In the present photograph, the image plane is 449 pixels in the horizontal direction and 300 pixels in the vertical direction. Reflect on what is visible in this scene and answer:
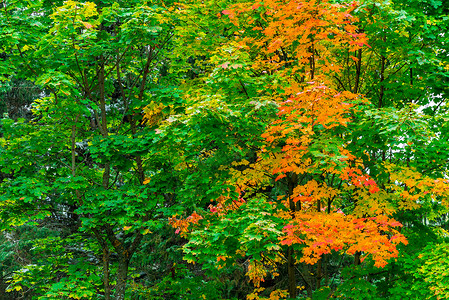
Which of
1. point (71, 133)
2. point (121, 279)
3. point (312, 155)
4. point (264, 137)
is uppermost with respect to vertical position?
point (264, 137)

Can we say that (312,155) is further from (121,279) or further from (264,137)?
(121,279)

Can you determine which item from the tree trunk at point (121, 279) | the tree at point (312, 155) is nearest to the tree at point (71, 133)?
the tree trunk at point (121, 279)

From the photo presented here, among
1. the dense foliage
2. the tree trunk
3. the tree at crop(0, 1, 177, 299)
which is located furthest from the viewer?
the tree trunk

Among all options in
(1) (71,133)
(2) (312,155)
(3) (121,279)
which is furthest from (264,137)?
(1) (71,133)

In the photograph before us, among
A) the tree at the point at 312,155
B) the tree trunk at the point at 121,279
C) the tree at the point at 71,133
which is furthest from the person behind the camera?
the tree trunk at the point at 121,279

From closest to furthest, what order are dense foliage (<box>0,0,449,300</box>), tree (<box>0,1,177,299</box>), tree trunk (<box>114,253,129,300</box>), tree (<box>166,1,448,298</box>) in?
tree (<box>166,1,448,298</box>) → dense foliage (<box>0,0,449,300</box>) → tree (<box>0,1,177,299</box>) → tree trunk (<box>114,253,129,300</box>)

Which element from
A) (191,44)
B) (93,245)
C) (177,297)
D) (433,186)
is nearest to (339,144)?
(433,186)

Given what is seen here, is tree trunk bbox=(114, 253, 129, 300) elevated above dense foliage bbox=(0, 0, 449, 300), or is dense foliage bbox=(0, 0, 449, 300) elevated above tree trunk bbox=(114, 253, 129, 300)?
dense foliage bbox=(0, 0, 449, 300)

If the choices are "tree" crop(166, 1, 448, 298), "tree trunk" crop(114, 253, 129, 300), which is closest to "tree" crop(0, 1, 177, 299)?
"tree trunk" crop(114, 253, 129, 300)

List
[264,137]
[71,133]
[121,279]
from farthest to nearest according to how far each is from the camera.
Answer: [71,133], [121,279], [264,137]

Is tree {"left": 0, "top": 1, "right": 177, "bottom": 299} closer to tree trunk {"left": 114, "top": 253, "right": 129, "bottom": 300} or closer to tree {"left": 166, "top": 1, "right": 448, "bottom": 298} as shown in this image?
tree trunk {"left": 114, "top": 253, "right": 129, "bottom": 300}

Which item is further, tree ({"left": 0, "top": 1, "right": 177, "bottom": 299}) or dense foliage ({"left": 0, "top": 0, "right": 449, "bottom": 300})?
tree ({"left": 0, "top": 1, "right": 177, "bottom": 299})

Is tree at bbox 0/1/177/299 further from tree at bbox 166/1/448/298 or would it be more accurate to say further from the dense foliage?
tree at bbox 166/1/448/298

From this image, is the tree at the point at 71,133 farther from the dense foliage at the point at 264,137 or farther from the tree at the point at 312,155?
the tree at the point at 312,155
